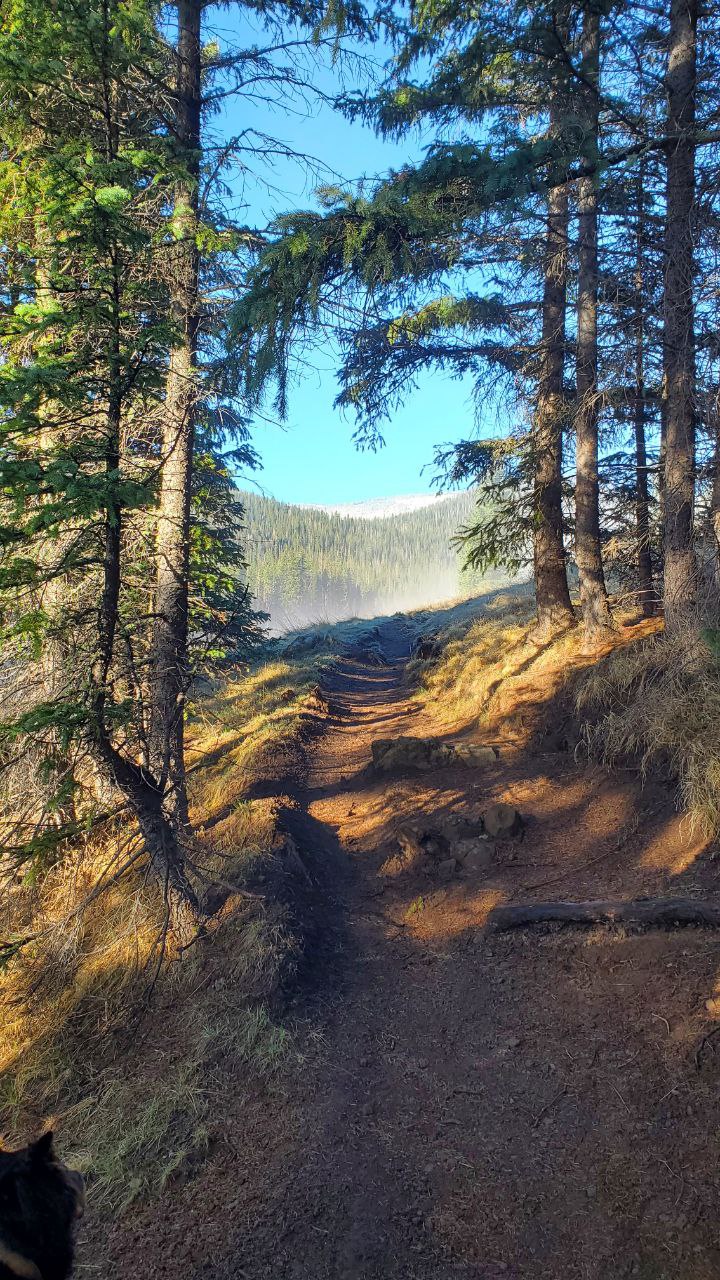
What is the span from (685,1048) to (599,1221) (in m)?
1.05

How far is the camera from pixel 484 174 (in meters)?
5.79

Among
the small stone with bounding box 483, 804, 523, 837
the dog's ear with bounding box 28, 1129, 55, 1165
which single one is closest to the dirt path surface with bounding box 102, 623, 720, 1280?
the small stone with bounding box 483, 804, 523, 837

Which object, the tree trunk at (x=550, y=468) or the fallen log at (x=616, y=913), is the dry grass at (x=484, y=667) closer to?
the tree trunk at (x=550, y=468)

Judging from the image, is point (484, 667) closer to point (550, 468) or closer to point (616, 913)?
point (550, 468)

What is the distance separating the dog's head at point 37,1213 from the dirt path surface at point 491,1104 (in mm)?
1733

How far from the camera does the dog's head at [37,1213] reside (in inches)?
65.7

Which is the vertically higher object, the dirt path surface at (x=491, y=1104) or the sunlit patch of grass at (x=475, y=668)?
the sunlit patch of grass at (x=475, y=668)

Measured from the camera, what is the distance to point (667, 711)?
244 inches

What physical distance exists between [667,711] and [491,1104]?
4.07m

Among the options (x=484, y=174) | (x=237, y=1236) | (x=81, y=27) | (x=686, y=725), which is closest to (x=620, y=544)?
(x=686, y=725)

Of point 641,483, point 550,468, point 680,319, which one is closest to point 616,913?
point 680,319

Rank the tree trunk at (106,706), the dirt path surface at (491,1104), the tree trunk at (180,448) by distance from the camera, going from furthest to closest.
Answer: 1. the tree trunk at (180,448)
2. the tree trunk at (106,706)
3. the dirt path surface at (491,1104)

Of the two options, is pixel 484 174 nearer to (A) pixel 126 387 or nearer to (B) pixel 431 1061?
(A) pixel 126 387

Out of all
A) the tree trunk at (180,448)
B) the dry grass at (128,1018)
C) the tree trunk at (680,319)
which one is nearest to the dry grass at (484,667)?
the tree trunk at (680,319)
